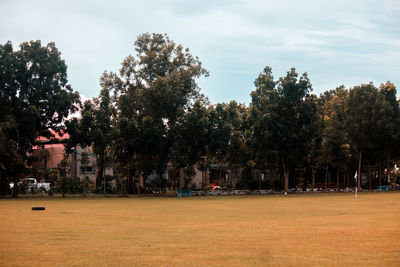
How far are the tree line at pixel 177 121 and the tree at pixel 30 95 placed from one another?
9 centimetres

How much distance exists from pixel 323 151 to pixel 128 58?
84.4 feet

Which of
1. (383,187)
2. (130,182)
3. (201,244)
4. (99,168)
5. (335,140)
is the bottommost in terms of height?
(383,187)

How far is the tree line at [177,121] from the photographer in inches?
1833

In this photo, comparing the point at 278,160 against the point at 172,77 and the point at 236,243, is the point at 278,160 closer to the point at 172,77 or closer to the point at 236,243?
the point at 172,77

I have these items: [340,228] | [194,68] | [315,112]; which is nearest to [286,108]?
[315,112]

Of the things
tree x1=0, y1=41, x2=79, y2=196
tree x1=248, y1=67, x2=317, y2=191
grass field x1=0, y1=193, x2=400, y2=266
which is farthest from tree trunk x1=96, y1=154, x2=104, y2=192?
grass field x1=0, y1=193, x2=400, y2=266

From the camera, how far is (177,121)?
2072 inches

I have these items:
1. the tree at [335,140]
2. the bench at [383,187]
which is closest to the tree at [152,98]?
the tree at [335,140]

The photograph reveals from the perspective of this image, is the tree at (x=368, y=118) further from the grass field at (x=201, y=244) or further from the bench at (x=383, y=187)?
the grass field at (x=201, y=244)

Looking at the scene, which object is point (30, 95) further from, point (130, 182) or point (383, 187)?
point (383, 187)

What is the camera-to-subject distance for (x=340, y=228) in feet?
50.5

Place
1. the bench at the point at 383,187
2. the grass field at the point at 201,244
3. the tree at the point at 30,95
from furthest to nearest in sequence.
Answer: the bench at the point at 383,187 < the tree at the point at 30,95 < the grass field at the point at 201,244

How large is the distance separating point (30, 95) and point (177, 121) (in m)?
14.7

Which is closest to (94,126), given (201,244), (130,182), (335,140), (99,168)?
(99,168)
